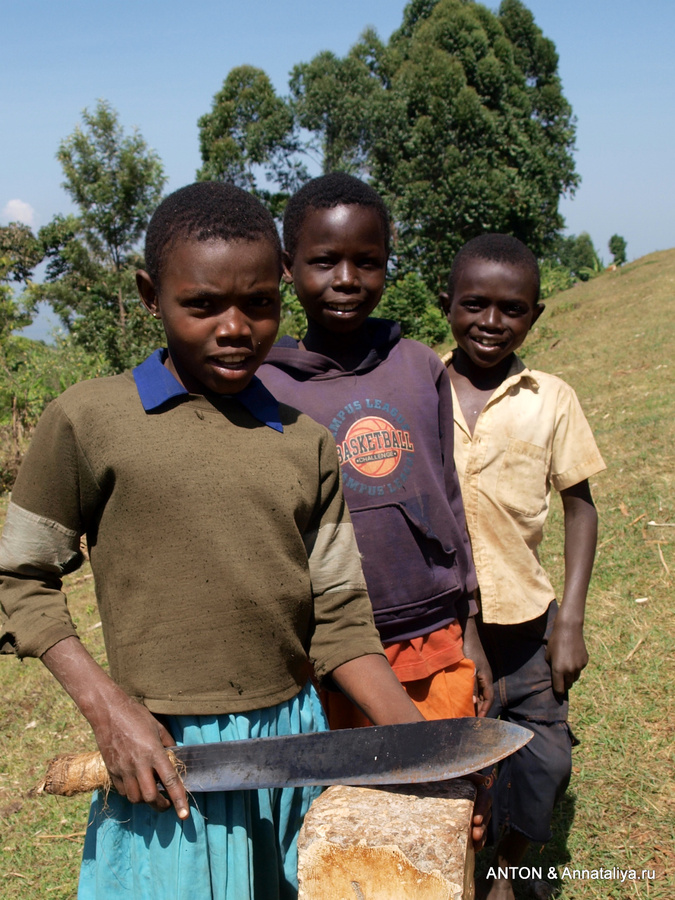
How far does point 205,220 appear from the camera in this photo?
1.45 meters

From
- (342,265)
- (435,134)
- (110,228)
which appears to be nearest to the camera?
(342,265)

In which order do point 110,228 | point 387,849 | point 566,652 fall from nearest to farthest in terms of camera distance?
point 387,849 → point 566,652 → point 110,228

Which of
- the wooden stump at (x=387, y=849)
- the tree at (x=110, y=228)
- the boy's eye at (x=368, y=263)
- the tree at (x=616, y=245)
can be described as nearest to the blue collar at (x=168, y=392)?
the boy's eye at (x=368, y=263)

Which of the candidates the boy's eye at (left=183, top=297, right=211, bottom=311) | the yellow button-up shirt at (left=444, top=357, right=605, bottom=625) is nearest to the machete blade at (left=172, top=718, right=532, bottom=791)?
the boy's eye at (left=183, top=297, right=211, bottom=311)

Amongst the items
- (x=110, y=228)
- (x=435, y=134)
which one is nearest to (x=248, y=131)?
(x=435, y=134)

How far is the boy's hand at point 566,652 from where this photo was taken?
2.29 m

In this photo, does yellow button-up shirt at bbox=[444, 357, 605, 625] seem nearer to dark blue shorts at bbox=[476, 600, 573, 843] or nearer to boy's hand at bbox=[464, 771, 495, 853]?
dark blue shorts at bbox=[476, 600, 573, 843]

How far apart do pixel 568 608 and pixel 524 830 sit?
70 cm

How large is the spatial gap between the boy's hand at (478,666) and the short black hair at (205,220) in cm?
115

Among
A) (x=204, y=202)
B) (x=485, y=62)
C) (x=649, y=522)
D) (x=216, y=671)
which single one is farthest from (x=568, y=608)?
(x=485, y=62)

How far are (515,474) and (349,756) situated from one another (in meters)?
1.23

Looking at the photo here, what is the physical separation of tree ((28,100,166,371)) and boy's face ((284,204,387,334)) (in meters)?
10.2

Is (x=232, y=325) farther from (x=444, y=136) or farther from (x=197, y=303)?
(x=444, y=136)

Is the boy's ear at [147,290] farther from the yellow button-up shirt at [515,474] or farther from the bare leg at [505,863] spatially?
the bare leg at [505,863]
